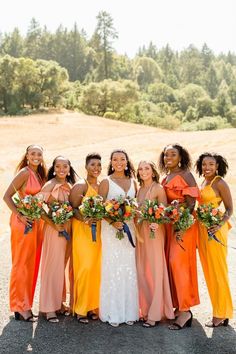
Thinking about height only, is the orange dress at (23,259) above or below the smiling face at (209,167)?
below

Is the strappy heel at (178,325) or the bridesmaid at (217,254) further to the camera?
the bridesmaid at (217,254)

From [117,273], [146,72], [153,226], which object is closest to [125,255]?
[117,273]

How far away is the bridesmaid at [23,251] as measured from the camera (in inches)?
255

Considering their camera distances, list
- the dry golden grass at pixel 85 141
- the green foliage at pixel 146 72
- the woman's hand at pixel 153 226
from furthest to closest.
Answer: the green foliage at pixel 146 72 → the dry golden grass at pixel 85 141 → the woman's hand at pixel 153 226

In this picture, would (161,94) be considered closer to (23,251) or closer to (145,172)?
(145,172)

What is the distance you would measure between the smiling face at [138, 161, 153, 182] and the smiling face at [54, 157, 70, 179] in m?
1.03

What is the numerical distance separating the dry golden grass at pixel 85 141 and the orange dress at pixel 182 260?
8325mm

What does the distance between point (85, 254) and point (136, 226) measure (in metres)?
0.79

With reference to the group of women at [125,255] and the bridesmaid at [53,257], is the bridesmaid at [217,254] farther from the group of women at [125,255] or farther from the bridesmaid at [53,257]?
the bridesmaid at [53,257]

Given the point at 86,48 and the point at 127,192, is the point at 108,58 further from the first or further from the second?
the point at 127,192

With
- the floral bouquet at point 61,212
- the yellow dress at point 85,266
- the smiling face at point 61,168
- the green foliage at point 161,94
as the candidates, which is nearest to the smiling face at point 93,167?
the yellow dress at point 85,266

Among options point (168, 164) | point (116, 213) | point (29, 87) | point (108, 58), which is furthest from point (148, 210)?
point (108, 58)

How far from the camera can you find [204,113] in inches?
3334

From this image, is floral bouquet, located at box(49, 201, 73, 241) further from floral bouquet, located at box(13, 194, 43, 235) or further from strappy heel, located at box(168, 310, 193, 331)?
strappy heel, located at box(168, 310, 193, 331)
